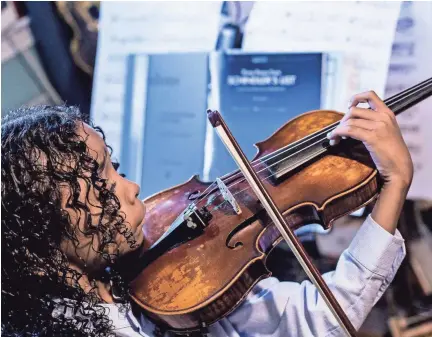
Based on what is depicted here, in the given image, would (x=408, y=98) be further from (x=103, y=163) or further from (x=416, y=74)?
(x=103, y=163)

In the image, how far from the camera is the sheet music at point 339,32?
1.22 meters

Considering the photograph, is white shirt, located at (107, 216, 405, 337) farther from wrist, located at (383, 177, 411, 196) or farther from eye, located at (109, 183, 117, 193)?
eye, located at (109, 183, 117, 193)

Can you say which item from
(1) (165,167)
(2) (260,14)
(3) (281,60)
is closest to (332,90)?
(3) (281,60)

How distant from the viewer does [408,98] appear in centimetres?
98

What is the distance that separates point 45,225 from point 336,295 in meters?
0.49

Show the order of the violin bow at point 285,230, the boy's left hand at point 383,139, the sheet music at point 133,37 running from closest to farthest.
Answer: the violin bow at point 285,230
the boy's left hand at point 383,139
the sheet music at point 133,37

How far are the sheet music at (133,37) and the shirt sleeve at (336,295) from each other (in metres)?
0.52

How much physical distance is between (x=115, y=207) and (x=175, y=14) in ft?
2.05

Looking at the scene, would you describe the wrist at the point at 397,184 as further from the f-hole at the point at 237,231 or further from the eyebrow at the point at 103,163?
the eyebrow at the point at 103,163

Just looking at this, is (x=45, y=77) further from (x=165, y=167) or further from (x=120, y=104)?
(x=165, y=167)

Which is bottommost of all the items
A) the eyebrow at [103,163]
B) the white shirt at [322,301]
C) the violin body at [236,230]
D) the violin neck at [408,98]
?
the white shirt at [322,301]

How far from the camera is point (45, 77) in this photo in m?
1.46

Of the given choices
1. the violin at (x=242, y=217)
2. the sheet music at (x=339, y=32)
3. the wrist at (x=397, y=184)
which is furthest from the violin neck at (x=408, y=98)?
the sheet music at (x=339, y=32)

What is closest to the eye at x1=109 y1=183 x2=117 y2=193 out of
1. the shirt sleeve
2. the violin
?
the violin
